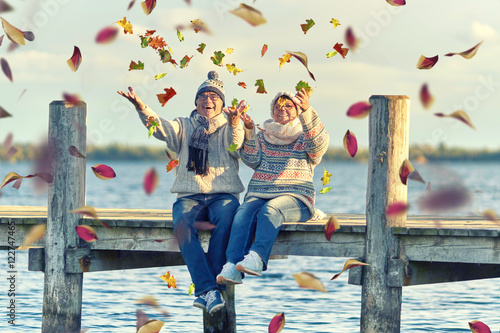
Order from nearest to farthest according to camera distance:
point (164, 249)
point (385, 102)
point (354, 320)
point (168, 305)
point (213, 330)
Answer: point (385, 102)
point (164, 249)
point (213, 330)
point (354, 320)
point (168, 305)

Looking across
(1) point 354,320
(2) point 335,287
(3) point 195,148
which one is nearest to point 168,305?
(1) point 354,320

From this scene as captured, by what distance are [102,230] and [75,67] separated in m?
1.71

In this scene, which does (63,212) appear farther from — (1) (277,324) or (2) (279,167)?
(1) (277,324)

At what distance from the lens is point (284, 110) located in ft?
27.1

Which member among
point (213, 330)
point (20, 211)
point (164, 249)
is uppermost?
point (20, 211)

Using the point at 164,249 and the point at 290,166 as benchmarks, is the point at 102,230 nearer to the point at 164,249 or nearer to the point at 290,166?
the point at 164,249

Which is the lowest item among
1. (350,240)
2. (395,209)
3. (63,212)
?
(350,240)

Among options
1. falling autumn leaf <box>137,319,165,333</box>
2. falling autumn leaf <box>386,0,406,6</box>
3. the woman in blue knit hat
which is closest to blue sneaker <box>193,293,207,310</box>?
the woman in blue knit hat

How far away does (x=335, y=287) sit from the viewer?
61.2 ft

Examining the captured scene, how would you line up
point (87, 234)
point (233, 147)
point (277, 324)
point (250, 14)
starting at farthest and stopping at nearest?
point (87, 234) < point (277, 324) < point (233, 147) < point (250, 14)

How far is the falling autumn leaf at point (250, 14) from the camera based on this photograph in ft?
23.8

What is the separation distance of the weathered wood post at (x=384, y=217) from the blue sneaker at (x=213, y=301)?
142 cm

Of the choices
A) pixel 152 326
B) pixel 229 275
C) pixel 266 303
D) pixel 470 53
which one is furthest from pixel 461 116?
pixel 266 303

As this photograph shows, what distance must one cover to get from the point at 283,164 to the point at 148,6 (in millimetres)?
1938
